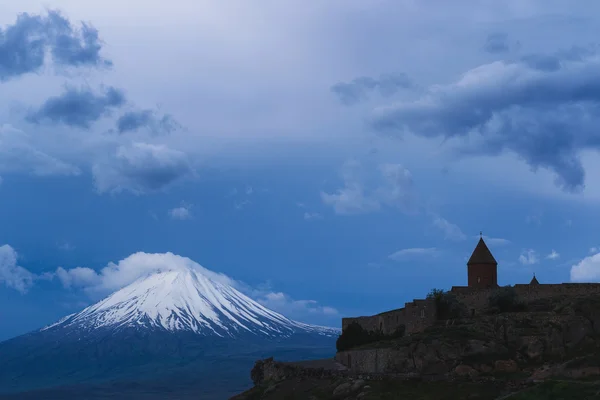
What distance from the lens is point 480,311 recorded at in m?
54.8

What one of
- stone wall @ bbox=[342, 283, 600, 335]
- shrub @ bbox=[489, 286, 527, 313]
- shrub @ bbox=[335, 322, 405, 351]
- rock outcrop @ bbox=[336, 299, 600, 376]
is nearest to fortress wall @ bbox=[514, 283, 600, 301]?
stone wall @ bbox=[342, 283, 600, 335]

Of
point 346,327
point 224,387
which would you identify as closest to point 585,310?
point 346,327

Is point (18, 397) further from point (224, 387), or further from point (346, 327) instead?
point (346, 327)

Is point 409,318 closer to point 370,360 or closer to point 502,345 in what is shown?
point 370,360

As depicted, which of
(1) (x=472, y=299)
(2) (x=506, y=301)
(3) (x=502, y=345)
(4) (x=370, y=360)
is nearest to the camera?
(3) (x=502, y=345)

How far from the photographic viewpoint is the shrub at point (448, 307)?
5472 cm

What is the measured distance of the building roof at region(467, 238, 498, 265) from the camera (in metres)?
63.0

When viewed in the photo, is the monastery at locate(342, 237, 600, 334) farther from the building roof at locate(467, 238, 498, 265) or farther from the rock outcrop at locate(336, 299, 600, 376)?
the rock outcrop at locate(336, 299, 600, 376)

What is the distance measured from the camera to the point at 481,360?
44656 mm

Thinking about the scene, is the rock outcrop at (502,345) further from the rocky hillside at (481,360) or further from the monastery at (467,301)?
the monastery at (467,301)

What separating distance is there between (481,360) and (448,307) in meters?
10.5

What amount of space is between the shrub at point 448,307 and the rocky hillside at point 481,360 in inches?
97.0

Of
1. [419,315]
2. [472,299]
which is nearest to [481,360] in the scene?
[419,315]

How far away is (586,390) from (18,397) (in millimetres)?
185736
